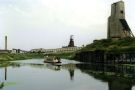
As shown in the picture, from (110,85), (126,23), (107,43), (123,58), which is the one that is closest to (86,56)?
(107,43)

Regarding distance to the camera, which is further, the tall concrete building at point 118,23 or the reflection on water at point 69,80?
the tall concrete building at point 118,23

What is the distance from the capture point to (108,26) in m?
142

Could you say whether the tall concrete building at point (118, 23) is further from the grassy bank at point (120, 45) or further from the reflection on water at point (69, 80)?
the reflection on water at point (69, 80)

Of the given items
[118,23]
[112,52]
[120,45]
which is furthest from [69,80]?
[118,23]

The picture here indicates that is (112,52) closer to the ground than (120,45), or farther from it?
closer to the ground

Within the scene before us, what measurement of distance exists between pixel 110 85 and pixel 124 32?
9280cm

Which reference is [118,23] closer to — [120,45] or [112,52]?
[120,45]

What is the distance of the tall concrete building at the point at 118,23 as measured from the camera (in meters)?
134

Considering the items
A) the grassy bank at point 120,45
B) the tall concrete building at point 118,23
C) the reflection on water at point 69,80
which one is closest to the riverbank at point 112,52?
the grassy bank at point 120,45

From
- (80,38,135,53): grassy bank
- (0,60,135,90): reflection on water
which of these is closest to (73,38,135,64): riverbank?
(80,38,135,53): grassy bank

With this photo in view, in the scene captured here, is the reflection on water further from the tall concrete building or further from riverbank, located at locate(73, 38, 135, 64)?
the tall concrete building

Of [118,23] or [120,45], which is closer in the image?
[120,45]

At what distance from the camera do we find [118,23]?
136 meters

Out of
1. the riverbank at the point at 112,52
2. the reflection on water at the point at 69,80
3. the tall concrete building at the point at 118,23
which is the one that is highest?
the tall concrete building at the point at 118,23
